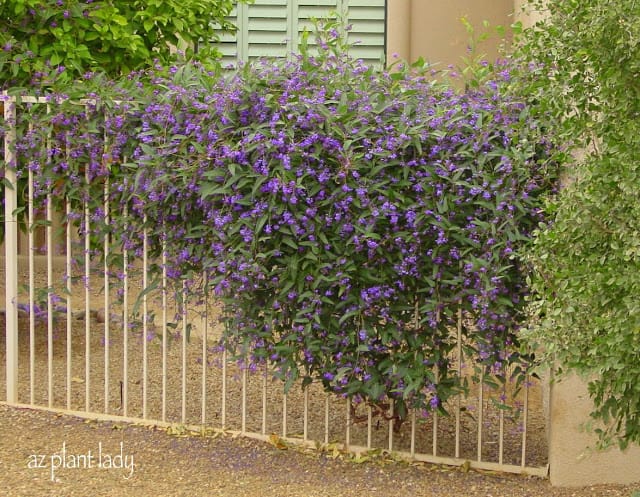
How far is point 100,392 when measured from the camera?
20.4 ft

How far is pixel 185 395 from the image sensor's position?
18.1 feet

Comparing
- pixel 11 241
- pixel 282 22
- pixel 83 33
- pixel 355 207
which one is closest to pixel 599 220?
pixel 355 207

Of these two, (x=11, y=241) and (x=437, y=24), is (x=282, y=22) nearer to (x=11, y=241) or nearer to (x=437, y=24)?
(x=437, y=24)

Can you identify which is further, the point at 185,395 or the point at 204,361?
the point at 185,395

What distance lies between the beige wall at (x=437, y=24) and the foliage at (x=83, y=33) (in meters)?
2.41

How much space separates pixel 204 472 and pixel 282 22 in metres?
4.85

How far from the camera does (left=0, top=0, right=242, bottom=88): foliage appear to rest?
5840 millimetres

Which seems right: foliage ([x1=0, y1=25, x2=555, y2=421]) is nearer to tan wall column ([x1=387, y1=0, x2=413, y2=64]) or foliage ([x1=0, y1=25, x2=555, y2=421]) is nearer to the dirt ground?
the dirt ground

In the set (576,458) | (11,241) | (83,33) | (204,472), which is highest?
(83,33)

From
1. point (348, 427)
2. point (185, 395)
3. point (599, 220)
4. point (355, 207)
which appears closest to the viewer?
point (599, 220)

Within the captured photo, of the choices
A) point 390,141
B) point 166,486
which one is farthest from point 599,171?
point 166,486

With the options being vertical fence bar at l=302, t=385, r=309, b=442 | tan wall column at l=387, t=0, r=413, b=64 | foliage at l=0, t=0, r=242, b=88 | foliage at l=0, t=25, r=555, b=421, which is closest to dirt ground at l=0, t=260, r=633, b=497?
vertical fence bar at l=302, t=385, r=309, b=442

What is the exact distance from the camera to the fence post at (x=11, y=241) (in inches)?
213

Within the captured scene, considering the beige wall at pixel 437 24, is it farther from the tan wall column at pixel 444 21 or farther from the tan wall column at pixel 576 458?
the tan wall column at pixel 576 458
